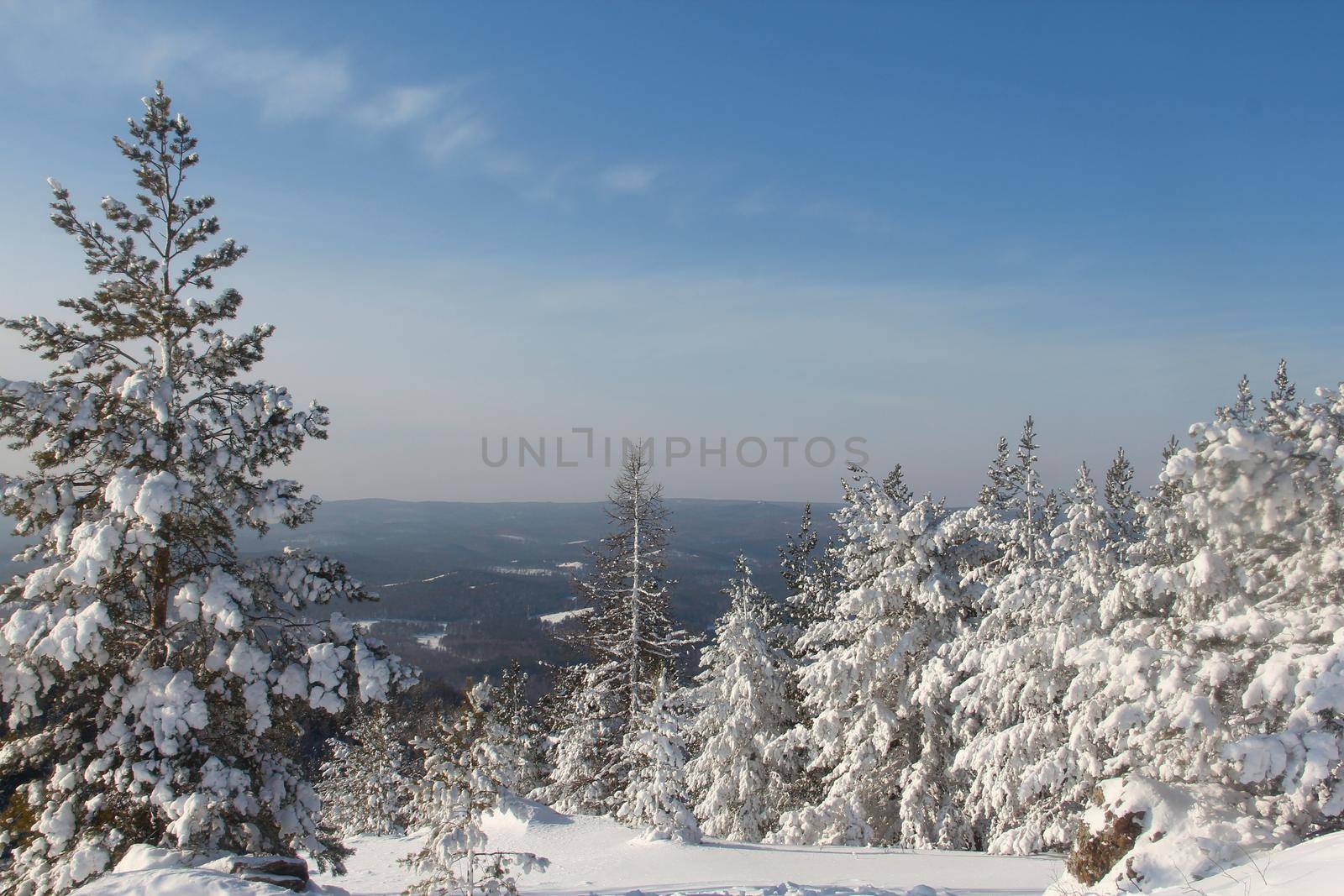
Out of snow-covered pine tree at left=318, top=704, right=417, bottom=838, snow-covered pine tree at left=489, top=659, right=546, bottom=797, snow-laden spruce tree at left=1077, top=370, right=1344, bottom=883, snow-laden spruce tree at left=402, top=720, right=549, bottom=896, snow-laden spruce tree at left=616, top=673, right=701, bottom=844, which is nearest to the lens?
snow-laden spruce tree at left=1077, top=370, right=1344, bottom=883

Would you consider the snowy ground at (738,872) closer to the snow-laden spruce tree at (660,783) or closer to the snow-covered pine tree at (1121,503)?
the snow-laden spruce tree at (660,783)

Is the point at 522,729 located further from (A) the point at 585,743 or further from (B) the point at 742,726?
(B) the point at 742,726

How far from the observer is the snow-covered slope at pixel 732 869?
1190 centimetres

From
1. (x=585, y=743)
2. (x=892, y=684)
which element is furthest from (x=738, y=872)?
(x=585, y=743)

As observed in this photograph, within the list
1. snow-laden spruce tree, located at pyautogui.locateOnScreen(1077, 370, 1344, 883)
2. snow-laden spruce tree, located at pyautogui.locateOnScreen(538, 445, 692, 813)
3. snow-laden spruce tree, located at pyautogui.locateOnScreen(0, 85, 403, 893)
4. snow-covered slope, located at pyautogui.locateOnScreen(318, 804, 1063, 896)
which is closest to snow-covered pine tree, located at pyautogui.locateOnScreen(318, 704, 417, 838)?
snow-laden spruce tree, located at pyautogui.locateOnScreen(538, 445, 692, 813)

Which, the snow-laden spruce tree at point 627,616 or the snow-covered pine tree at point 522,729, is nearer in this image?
the snow-laden spruce tree at point 627,616

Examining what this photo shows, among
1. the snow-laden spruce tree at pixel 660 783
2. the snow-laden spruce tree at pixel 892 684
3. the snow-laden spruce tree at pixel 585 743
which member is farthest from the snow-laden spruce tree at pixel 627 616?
the snow-laden spruce tree at pixel 892 684

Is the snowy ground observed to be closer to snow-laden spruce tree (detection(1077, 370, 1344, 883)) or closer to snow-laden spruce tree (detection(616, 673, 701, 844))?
snow-laden spruce tree (detection(616, 673, 701, 844))

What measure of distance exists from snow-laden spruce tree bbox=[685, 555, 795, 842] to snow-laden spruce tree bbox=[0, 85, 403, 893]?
14627mm

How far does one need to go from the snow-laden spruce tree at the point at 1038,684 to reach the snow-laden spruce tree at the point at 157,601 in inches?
419

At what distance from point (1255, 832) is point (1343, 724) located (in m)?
1.47

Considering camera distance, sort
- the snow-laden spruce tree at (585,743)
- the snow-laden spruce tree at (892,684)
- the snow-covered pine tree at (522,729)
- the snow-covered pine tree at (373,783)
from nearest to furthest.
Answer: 1. the snow-laden spruce tree at (892,684)
2. the snow-laden spruce tree at (585,743)
3. the snow-covered pine tree at (522,729)
4. the snow-covered pine tree at (373,783)

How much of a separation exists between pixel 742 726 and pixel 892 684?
18.9 ft

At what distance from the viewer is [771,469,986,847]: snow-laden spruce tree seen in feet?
60.4
